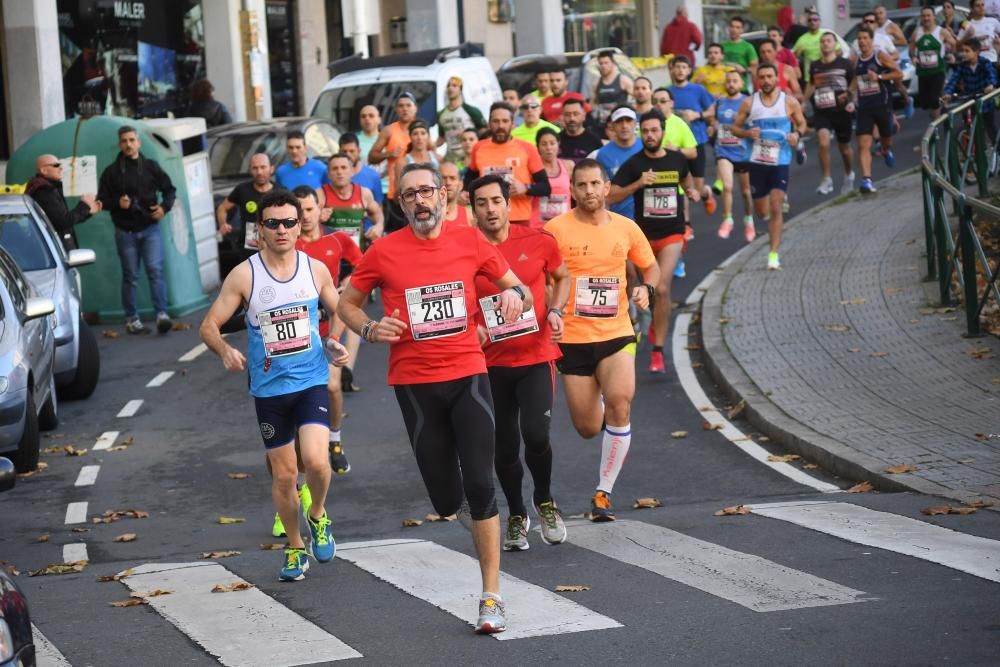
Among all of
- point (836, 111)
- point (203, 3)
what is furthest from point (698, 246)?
point (203, 3)

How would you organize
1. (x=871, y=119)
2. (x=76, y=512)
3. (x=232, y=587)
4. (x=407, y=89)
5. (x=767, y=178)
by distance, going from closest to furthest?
1. (x=232, y=587)
2. (x=76, y=512)
3. (x=767, y=178)
4. (x=871, y=119)
5. (x=407, y=89)

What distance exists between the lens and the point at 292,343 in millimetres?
9062

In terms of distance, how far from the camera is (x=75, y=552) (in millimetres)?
10375

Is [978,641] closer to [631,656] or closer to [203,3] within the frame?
[631,656]

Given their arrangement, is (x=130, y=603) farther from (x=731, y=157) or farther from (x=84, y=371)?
(x=731, y=157)

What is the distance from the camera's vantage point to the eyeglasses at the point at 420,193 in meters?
7.78

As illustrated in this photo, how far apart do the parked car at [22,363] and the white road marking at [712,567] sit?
4.05 m

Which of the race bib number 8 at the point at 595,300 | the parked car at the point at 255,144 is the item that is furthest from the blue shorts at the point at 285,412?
the parked car at the point at 255,144

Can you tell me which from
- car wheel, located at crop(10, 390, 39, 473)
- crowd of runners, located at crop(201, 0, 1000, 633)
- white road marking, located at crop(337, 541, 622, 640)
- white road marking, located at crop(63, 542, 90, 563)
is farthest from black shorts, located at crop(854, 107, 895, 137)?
white road marking, located at crop(337, 541, 622, 640)

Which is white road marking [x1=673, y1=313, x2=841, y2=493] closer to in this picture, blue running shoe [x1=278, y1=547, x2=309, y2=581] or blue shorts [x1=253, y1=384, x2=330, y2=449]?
blue shorts [x1=253, y1=384, x2=330, y2=449]

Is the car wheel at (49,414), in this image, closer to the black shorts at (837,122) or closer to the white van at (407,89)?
the white van at (407,89)

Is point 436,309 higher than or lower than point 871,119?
lower

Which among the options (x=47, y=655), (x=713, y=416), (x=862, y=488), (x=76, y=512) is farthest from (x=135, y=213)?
(x=47, y=655)

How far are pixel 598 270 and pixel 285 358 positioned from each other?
2.06 metres
